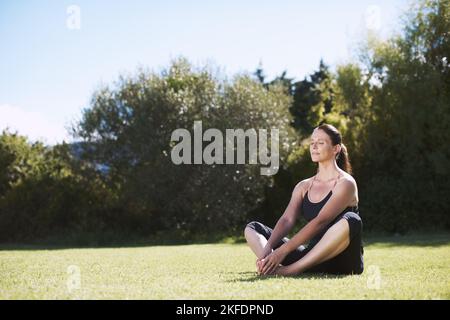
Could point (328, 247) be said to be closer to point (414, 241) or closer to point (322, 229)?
point (322, 229)

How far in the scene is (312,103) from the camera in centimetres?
3353

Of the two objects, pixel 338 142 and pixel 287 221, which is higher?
pixel 338 142

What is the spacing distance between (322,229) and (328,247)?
256mm

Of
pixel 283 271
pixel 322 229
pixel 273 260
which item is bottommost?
pixel 283 271

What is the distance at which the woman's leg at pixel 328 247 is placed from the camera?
519 cm

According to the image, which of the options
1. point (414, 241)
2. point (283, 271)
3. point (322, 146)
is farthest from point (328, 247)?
point (414, 241)

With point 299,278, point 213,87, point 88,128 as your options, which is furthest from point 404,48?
point 299,278

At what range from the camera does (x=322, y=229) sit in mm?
5461

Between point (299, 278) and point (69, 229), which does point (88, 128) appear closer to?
point (69, 229)

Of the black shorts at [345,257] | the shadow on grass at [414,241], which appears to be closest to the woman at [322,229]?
the black shorts at [345,257]

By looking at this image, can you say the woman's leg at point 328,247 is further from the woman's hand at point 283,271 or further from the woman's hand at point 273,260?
the woman's hand at point 273,260

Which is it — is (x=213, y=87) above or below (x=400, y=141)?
above

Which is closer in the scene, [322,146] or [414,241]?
[322,146]
